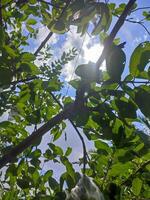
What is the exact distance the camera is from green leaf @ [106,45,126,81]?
1.31 m

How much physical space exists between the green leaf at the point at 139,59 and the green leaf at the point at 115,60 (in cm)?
7

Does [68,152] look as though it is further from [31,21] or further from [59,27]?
[31,21]

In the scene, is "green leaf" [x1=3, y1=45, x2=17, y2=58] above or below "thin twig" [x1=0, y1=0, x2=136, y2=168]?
above

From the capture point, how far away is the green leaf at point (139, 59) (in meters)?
1.36

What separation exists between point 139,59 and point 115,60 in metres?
0.11

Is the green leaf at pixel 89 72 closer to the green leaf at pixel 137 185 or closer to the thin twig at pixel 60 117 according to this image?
the thin twig at pixel 60 117

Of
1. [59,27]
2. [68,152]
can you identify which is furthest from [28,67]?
[68,152]

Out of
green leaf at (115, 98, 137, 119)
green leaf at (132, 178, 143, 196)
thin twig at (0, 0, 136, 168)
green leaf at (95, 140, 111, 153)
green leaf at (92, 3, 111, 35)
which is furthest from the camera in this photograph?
green leaf at (132, 178, 143, 196)

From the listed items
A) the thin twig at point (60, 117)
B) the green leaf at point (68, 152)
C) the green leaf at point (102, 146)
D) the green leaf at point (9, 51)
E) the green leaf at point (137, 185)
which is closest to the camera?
the thin twig at point (60, 117)

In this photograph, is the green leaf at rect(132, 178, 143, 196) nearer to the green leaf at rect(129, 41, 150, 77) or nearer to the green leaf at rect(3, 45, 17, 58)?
the green leaf at rect(129, 41, 150, 77)

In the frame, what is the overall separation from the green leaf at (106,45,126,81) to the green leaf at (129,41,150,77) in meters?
Result: 0.07

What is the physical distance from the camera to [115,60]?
131 centimetres

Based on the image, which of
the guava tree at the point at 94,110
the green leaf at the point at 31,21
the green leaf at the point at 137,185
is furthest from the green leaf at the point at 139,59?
the green leaf at the point at 31,21

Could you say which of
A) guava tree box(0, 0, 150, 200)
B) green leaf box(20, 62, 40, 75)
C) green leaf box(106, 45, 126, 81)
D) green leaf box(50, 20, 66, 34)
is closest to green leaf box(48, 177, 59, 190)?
guava tree box(0, 0, 150, 200)
